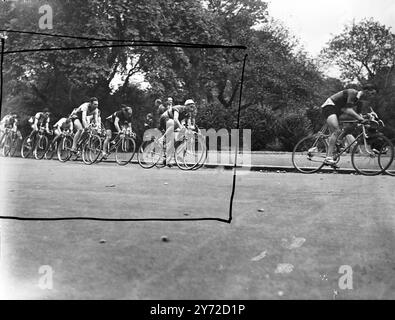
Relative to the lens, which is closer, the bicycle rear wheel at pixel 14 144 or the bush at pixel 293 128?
the bush at pixel 293 128

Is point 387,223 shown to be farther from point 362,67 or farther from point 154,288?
point 154,288

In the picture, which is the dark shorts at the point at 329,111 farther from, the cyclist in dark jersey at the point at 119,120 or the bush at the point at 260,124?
the cyclist in dark jersey at the point at 119,120

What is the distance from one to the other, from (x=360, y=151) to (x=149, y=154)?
2.97 ft

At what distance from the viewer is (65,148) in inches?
79.0

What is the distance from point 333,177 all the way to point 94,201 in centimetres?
107

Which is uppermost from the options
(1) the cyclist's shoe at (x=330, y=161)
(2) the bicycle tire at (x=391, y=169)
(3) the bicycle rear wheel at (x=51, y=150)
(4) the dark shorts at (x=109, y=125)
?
(4) the dark shorts at (x=109, y=125)

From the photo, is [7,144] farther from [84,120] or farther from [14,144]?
[84,120]

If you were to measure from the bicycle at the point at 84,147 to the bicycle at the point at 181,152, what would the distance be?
218mm

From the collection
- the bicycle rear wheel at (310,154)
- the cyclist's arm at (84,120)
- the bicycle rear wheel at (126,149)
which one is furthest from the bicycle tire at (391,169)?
the cyclist's arm at (84,120)

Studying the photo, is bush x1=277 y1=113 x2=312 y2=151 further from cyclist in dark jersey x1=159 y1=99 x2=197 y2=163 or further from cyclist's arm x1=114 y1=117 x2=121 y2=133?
cyclist's arm x1=114 y1=117 x2=121 y2=133

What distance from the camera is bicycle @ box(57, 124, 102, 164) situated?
78.2 inches

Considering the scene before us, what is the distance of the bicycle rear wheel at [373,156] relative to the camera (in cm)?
182

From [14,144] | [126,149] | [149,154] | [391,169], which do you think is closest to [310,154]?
[391,169]
